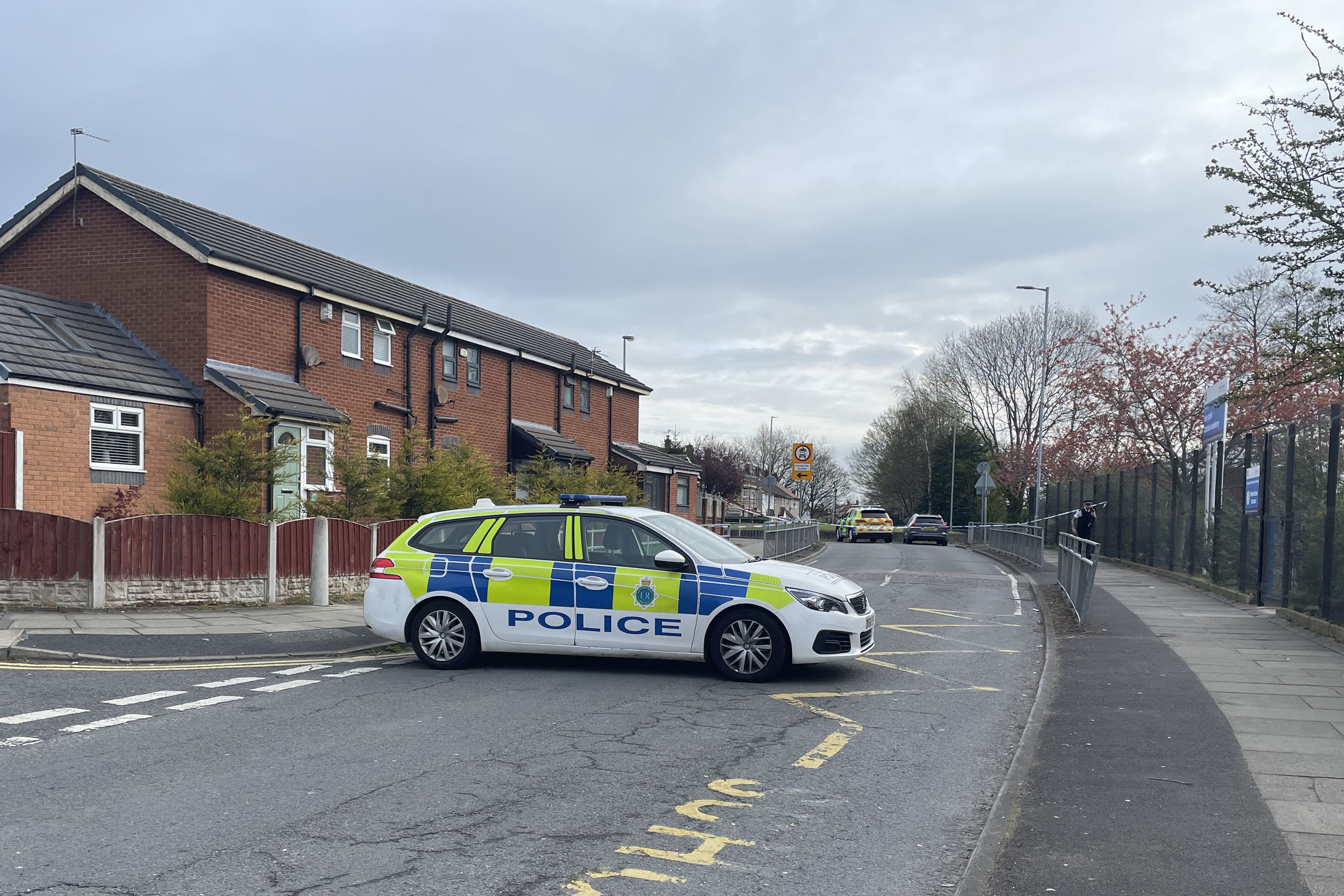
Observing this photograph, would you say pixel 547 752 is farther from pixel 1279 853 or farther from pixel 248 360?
pixel 248 360

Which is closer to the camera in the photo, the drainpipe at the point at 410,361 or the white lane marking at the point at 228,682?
the white lane marking at the point at 228,682

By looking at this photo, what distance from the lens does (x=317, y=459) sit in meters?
21.5

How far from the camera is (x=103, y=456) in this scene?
60.2 ft

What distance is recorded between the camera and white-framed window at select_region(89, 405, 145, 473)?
18.2 metres

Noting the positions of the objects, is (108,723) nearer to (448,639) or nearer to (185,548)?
(448,639)

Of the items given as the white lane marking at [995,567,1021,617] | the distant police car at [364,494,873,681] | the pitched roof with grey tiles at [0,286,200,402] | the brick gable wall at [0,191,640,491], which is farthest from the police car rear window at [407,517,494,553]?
the brick gable wall at [0,191,640,491]

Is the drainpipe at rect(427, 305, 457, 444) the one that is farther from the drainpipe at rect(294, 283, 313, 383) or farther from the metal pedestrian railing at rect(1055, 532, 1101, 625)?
the metal pedestrian railing at rect(1055, 532, 1101, 625)

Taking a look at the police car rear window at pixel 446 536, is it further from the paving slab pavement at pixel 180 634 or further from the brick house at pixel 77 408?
the brick house at pixel 77 408

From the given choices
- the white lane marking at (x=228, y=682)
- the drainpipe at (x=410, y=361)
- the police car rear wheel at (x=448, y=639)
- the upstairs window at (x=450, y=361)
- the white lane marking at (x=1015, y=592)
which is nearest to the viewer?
the white lane marking at (x=228, y=682)

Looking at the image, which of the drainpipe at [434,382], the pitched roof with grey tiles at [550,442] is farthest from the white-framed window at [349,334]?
the pitched roof with grey tiles at [550,442]

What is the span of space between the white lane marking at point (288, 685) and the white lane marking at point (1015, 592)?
10144 millimetres

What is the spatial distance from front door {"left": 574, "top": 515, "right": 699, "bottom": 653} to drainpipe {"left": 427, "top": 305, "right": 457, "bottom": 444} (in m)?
17.7

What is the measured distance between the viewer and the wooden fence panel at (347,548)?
1611cm

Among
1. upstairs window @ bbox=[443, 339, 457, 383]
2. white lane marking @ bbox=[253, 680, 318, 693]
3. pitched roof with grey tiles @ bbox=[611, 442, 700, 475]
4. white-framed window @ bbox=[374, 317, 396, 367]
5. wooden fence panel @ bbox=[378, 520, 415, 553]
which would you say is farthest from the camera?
pitched roof with grey tiles @ bbox=[611, 442, 700, 475]
